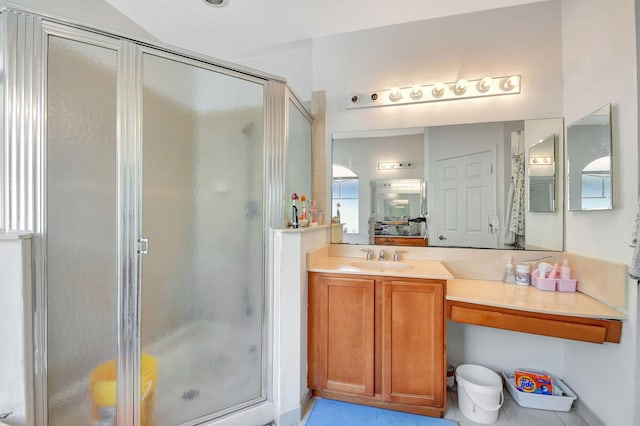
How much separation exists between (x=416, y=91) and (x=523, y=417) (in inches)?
94.1

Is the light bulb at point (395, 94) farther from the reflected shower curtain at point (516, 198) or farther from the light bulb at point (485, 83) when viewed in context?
the reflected shower curtain at point (516, 198)

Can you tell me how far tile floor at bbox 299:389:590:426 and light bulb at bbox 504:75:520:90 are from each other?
225 cm

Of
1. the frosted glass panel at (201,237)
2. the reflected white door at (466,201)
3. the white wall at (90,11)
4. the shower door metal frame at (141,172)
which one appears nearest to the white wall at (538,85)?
the reflected white door at (466,201)

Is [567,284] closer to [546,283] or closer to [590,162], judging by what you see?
[546,283]

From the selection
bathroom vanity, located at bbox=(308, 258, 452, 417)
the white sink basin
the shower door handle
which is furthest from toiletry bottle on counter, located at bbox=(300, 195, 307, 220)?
the shower door handle

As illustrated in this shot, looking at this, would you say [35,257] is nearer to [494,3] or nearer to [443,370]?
[443,370]

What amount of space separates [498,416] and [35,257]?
267cm

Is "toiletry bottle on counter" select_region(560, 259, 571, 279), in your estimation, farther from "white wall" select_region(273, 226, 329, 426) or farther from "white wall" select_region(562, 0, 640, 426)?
"white wall" select_region(273, 226, 329, 426)

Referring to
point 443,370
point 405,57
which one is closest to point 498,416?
point 443,370

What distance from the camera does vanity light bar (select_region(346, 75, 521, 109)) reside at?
6.42 ft

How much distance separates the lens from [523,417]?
1.68 m

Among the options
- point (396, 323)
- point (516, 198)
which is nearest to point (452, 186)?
point (516, 198)

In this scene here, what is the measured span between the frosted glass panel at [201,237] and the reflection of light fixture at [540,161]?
1.97 m

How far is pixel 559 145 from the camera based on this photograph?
1.88 m
